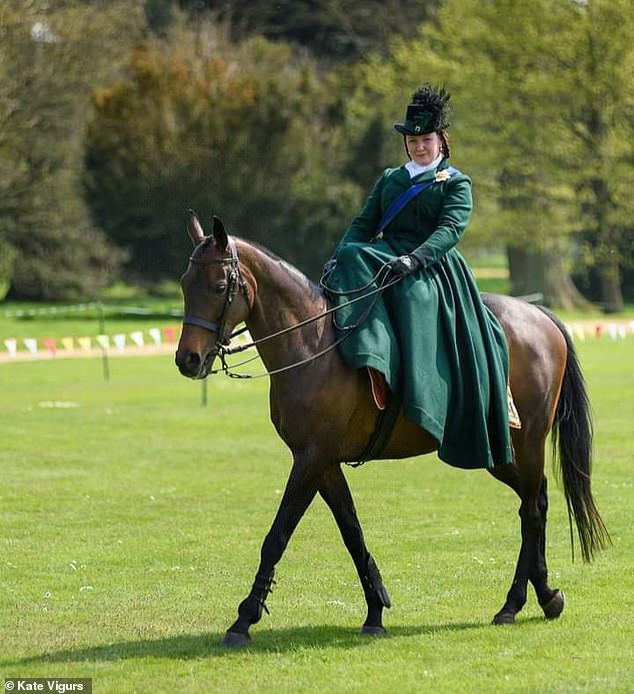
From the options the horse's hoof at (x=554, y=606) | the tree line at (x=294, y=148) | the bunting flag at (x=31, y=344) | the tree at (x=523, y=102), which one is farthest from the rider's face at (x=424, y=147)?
the tree at (x=523, y=102)

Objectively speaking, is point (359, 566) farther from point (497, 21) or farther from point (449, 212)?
point (497, 21)

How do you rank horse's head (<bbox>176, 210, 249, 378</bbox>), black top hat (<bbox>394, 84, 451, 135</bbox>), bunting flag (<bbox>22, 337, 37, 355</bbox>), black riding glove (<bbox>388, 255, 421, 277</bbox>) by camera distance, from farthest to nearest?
bunting flag (<bbox>22, 337, 37, 355</bbox>), black top hat (<bbox>394, 84, 451, 135</bbox>), black riding glove (<bbox>388, 255, 421, 277</bbox>), horse's head (<bbox>176, 210, 249, 378</bbox>)

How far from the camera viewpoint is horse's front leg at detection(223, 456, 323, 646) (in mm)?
7547

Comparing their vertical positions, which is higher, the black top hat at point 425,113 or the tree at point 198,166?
the black top hat at point 425,113

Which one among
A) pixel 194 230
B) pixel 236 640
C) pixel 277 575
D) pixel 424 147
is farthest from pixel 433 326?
pixel 277 575

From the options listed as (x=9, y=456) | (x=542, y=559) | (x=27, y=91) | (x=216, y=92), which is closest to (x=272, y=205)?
(x=216, y=92)

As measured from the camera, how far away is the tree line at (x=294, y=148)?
44.8 metres

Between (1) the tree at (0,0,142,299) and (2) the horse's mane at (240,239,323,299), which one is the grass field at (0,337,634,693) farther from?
(1) the tree at (0,0,142,299)

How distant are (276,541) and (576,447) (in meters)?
2.37

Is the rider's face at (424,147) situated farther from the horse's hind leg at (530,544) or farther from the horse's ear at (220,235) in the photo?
the horse's hind leg at (530,544)

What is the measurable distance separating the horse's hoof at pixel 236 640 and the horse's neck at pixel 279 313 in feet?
4.84

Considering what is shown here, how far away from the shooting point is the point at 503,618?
26.7 feet

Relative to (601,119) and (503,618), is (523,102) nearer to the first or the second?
(601,119)

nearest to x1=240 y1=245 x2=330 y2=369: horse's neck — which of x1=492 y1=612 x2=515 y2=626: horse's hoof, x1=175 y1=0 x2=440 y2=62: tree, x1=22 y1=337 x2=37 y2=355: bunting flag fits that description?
x1=492 y1=612 x2=515 y2=626: horse's hoof
